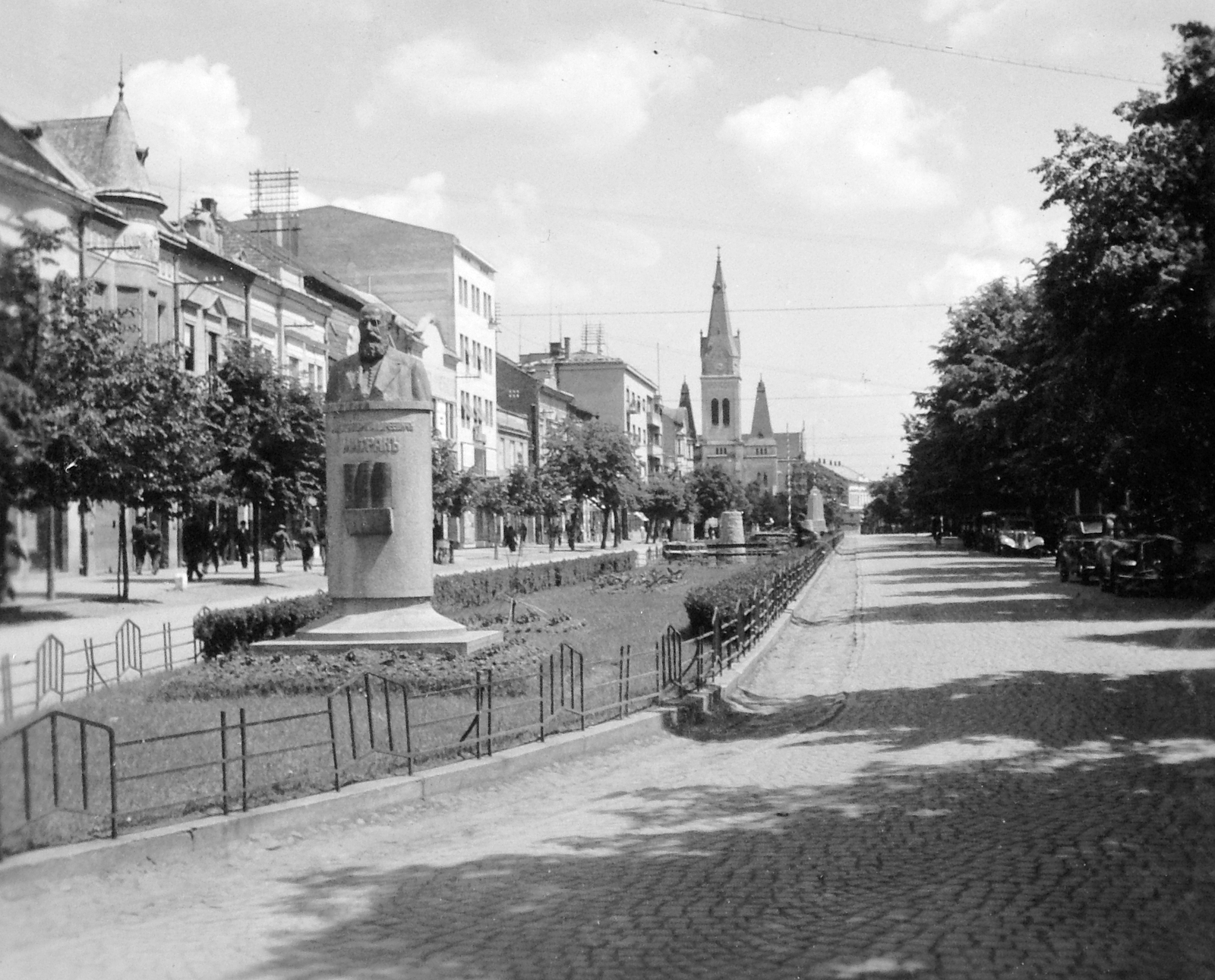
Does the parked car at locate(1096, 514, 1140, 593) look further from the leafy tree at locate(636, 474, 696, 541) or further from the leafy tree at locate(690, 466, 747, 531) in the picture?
the leafy tree at locate(690, 466, 747, 531)

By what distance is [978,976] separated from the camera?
538cm

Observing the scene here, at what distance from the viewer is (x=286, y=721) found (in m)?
10.9

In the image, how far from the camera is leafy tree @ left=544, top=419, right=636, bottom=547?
81.0m

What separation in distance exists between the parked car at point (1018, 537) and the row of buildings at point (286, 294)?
26597 mm

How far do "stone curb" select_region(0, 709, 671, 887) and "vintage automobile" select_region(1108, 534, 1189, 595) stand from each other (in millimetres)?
22899

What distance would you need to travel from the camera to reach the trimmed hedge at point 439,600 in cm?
1716

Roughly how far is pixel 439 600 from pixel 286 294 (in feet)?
102

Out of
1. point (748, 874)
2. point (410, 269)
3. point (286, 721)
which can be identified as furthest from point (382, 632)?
point (410, 269)

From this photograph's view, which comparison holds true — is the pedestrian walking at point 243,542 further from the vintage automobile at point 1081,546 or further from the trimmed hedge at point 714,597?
the vintage automobile at point 1081,546

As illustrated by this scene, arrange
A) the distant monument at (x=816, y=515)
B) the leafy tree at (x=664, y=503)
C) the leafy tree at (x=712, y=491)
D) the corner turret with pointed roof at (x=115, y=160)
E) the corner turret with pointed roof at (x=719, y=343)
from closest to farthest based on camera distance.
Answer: the corner turret with pointed roof at (x=115, y=160), the distant monument at (x=816, y=515), the leafy tree at (x=664, y=503), the leafy tree at (x=712, y=491), the corner turret with pointed roof at (x=719, y=343)

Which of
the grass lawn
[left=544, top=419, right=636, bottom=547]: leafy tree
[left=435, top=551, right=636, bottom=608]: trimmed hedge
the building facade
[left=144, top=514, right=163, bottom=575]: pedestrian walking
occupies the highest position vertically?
the building facade

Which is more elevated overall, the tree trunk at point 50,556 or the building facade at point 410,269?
the building facade at point 410,269

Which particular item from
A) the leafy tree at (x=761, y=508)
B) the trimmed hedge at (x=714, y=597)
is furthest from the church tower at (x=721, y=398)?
the trimmed hedge at (x=714, y=597)

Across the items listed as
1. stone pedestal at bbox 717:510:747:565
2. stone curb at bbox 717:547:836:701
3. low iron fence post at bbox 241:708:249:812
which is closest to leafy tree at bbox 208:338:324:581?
stone curb at bbox 717:547:836:701
